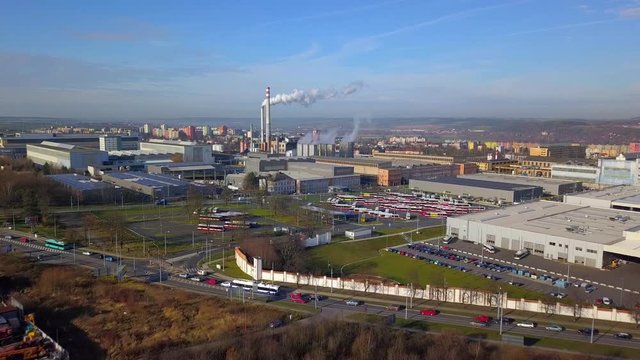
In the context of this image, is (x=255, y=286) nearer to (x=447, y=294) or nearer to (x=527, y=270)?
(x=447, y=294)

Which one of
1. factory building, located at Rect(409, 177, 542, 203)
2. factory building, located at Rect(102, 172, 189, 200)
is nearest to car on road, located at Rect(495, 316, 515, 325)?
factory building, located at Rect(409, 177, 542, 203)

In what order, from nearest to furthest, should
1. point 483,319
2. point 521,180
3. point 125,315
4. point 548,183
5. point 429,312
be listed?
1. point 483,319
2. point 429,312
3. point 125,315
4. point 548,183
5. point 521,180

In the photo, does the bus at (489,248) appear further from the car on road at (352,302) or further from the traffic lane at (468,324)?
the car on road at (352,302)

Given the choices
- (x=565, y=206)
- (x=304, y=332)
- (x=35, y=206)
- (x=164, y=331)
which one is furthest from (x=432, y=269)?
(x=35, y=206)

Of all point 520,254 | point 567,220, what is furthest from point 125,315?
point 567,220

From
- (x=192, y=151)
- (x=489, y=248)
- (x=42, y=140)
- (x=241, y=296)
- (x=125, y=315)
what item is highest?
(x=42, y=140)

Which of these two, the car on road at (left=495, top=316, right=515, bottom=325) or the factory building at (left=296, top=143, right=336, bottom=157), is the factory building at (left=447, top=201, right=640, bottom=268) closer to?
the car on road at (left=495, top=316, right=515, bottom=325)

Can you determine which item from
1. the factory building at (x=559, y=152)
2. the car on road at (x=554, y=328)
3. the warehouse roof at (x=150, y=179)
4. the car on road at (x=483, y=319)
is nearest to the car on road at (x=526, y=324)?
the car on road at (x=554, y=328)
